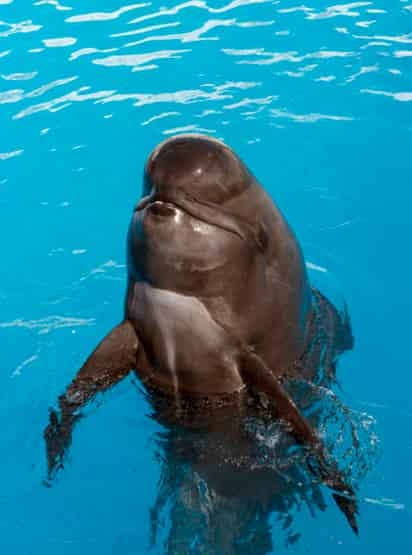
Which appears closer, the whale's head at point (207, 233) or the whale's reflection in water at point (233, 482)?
the whale's head at point (207, 233)

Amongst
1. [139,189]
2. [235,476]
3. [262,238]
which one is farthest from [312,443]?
[139,189]

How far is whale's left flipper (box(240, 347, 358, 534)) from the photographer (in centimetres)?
407

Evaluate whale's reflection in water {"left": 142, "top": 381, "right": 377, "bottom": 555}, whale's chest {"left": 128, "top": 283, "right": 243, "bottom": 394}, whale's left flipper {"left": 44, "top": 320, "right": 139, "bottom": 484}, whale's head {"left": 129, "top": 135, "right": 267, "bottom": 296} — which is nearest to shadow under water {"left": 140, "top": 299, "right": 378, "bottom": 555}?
whale's reflection in water {"left": 142, "top": 381, "right": 377, "bottom": 555}

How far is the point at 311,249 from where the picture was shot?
7.20m

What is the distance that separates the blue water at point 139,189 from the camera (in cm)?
490

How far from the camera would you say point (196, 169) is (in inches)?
161

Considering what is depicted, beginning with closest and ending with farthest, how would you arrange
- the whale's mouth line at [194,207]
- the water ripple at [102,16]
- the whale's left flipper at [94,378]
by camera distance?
the whale's mouth line at [194,207] → the whale's left flipper at [94,378] → the water ripple at [102,16]

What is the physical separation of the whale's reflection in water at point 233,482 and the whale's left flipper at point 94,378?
0.29 m

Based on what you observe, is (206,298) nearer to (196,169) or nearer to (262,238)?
(262,238)

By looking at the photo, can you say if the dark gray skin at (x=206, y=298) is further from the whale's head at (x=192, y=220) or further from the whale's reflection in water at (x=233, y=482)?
the whale's reflection in water at (x=233, y=482)

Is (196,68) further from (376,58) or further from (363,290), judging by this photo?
(363,290)

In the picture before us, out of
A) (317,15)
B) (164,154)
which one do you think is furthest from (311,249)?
(317,15)

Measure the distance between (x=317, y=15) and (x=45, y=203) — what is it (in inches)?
220

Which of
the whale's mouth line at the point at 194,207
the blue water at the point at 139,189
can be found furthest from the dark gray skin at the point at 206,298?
the blue water at the point at 139,189
